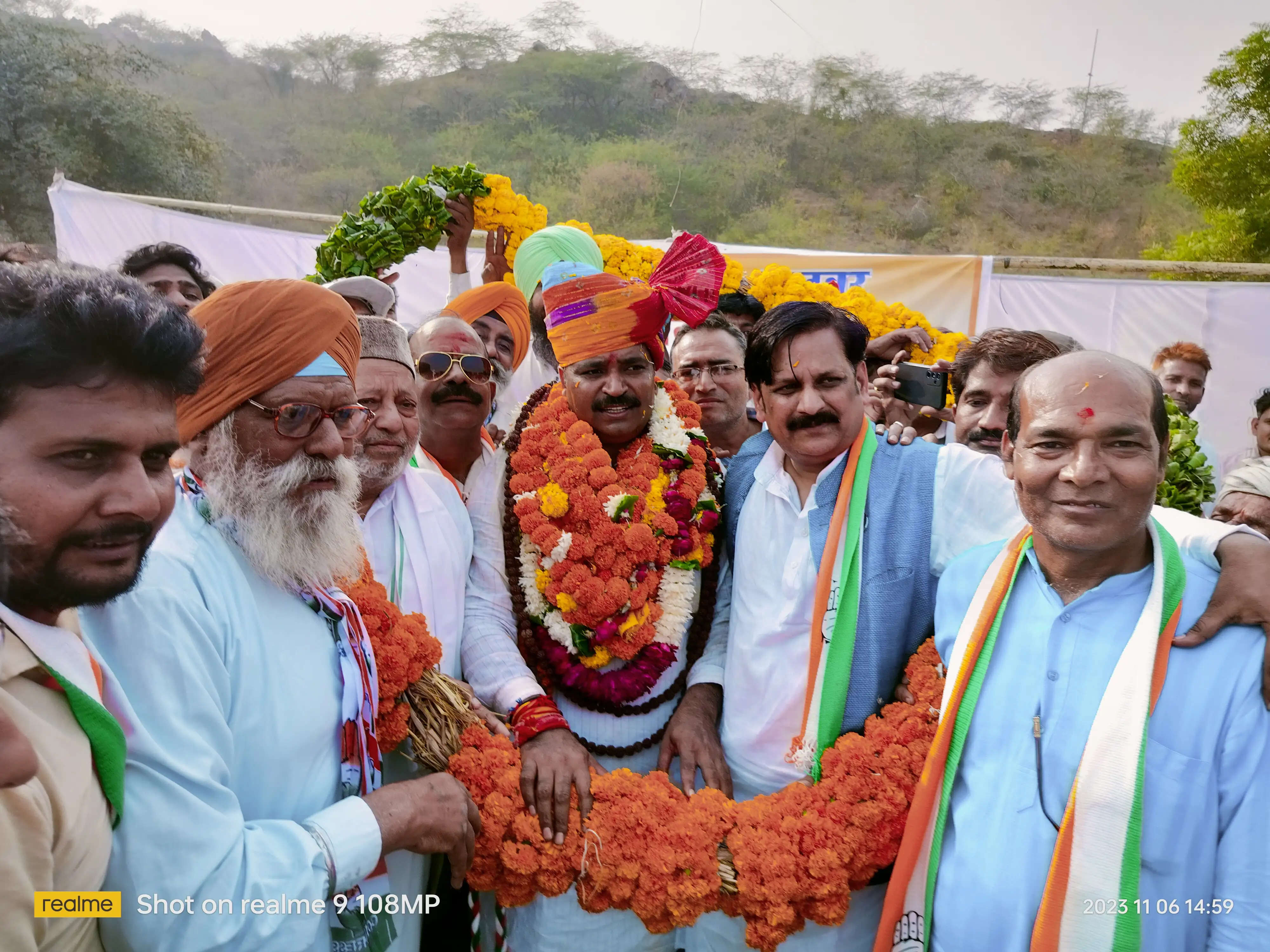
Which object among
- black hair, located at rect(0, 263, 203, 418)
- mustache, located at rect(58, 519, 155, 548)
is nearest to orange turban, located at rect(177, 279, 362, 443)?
black hair, located at rect(0, 263, 203, 418)

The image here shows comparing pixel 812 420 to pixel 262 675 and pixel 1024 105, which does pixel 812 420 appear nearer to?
pixel 262 675

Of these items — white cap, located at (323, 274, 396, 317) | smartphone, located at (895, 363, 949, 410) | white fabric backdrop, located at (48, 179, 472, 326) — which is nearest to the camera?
smartphone, located at (895, 363, 949, 410)

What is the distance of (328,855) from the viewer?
1.71 m

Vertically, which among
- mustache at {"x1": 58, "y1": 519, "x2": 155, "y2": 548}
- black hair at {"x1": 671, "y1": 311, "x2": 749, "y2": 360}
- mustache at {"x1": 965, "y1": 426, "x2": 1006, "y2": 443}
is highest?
black hair at {"x1": 671, "y1": 311, "x2": 749, "y2": 360}

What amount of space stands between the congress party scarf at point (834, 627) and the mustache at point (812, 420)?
159mm

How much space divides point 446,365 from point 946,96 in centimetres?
4094

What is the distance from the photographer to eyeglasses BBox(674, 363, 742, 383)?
3.91 m

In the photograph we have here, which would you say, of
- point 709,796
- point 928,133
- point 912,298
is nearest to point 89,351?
point 709,796

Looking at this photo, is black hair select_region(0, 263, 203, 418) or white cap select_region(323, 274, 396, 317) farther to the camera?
white cap select_region(323, 274, 396, 317)

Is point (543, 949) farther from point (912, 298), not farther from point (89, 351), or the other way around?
point (912, 298)

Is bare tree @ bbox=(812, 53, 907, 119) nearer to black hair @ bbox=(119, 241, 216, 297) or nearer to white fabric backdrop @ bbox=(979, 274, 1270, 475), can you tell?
white fabric backdrop @ bbox=(979, 274, 1270, 475)

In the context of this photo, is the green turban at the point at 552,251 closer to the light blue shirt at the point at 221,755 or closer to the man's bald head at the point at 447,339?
the man's bald head at the point at 447,339

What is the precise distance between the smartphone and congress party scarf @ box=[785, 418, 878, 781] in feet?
3.10

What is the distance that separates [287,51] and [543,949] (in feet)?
157
